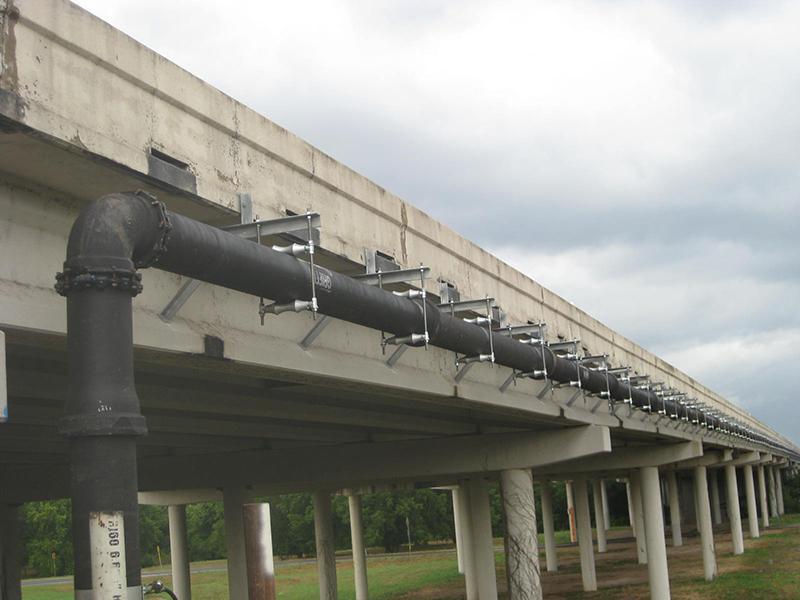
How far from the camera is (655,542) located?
29172 millimetres

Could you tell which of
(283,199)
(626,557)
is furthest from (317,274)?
(626,557)

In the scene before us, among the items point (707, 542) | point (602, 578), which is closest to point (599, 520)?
point (602, 578)

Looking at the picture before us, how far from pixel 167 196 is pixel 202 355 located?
140cm

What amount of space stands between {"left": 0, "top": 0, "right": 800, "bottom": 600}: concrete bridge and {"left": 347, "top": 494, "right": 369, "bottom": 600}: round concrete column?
18.2 metres

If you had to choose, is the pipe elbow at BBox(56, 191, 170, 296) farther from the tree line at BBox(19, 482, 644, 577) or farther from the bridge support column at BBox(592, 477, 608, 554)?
the tree line at BBox(19, 482, 644, 577)

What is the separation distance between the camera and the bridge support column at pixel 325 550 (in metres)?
32.8

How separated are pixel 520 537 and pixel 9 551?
12.9 meters

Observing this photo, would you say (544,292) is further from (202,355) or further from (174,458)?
(202,355)

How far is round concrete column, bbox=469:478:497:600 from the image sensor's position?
25453mm

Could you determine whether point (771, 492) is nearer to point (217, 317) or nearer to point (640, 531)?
point (640, 531)

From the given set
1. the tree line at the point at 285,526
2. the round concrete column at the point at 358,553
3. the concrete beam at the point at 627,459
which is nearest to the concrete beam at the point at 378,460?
the concrete beam at the point at 627,459

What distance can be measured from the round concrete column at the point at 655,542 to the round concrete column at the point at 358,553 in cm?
1154

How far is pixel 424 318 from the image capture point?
387 inches

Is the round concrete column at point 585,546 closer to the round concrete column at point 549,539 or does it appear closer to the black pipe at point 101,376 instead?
the round concrete column at point 549,539
